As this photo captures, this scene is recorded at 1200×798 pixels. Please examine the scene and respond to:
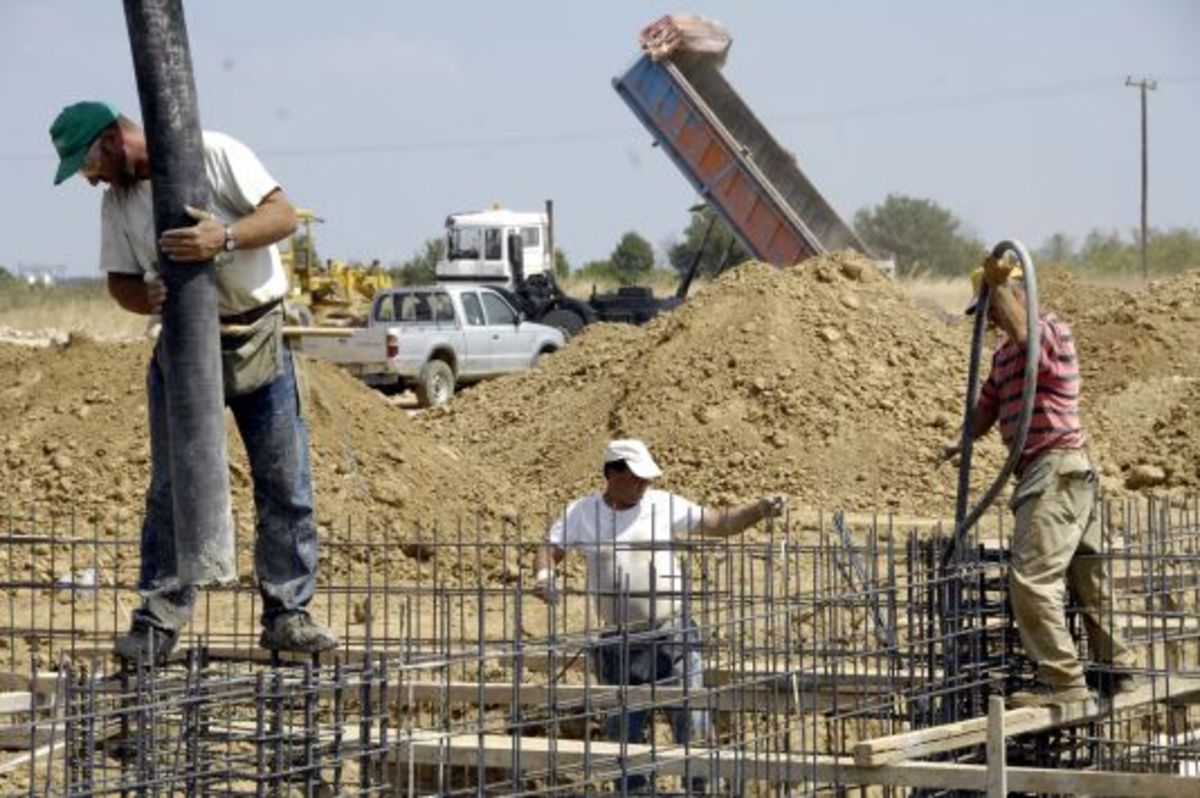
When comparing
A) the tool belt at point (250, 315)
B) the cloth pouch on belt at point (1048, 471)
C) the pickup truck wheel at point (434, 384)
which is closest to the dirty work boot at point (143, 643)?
the tool belt at point (250, 315)

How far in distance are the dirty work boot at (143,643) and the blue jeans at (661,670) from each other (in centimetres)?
116

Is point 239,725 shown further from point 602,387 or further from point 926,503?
point 602,387

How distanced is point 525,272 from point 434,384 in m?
6.69

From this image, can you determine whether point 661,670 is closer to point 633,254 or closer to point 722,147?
point 722,147

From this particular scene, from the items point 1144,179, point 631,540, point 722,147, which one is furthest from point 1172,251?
point 631,540

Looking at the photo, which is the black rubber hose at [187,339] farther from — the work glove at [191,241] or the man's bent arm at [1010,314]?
the man's bent arm at [1010,314]

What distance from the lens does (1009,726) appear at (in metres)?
7.37

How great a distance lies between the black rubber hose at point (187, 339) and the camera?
5309 mm

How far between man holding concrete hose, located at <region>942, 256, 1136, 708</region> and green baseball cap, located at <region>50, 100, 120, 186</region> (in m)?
2.75

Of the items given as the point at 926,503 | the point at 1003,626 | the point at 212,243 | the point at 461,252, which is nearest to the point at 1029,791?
the point at 1003,626

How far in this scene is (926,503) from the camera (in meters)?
17.2

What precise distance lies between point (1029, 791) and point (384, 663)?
2.09 meters

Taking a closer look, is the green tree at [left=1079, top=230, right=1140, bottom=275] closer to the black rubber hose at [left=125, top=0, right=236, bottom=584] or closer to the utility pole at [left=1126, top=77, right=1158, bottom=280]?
the utility pole at [left=1126, top=77, right=1158, bottom=280]

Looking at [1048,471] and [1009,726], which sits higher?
[1048,471]
